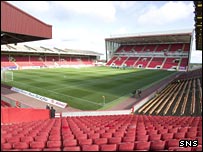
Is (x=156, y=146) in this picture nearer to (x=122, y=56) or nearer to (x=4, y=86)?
(x=4, y=86)

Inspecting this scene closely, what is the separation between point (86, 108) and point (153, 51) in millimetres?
66406

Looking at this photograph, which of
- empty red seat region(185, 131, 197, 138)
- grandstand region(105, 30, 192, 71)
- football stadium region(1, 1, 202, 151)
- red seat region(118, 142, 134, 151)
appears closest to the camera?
red seat region(118, 142, 134, 151)

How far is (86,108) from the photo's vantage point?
2012cm

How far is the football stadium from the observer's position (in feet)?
19.5

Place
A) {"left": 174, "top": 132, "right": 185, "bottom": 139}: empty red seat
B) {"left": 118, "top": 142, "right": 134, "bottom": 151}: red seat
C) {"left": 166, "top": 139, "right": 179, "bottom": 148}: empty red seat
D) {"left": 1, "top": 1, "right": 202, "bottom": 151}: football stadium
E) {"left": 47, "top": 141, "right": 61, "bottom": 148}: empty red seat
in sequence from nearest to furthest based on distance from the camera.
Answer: {"left": 118, "top": 142, "right": 134, "bottom": 151}: red seat < {"left": 47, "top": 141, "right": 61, "bottom": 148}: empty red seat < {"left": 166, "top": 139, "right": 179, "bottom": 148}: empty red seat < {"left": 1, "top": 1, "right": 202, "bottom": 151}: football stadium < {"left": 174, "top": 132, "right": 185, "bottom": 139}: empty red seat

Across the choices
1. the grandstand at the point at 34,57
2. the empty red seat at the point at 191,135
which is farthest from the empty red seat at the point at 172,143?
the grandstand at the point at 34,57

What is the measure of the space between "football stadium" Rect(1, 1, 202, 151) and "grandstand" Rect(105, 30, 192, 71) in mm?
765

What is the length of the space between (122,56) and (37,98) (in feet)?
221

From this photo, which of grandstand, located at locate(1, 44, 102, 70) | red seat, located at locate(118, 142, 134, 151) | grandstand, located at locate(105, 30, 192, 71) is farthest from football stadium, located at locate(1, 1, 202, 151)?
grandstand, located at locate(105, 30, 192, 71)

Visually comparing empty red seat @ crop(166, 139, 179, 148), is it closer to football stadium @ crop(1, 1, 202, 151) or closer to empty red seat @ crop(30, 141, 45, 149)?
football stadium @ crop(1, 1, 202, 151)

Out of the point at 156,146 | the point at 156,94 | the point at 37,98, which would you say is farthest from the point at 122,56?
the point at 156,146

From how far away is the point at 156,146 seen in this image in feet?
18.4

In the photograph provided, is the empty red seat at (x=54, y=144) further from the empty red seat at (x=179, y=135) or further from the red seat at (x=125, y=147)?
the empty red seat at (x=179, y=135)

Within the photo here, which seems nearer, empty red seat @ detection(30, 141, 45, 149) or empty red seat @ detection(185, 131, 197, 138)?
empty red seat @ detection(30, 141, 45, 149)
